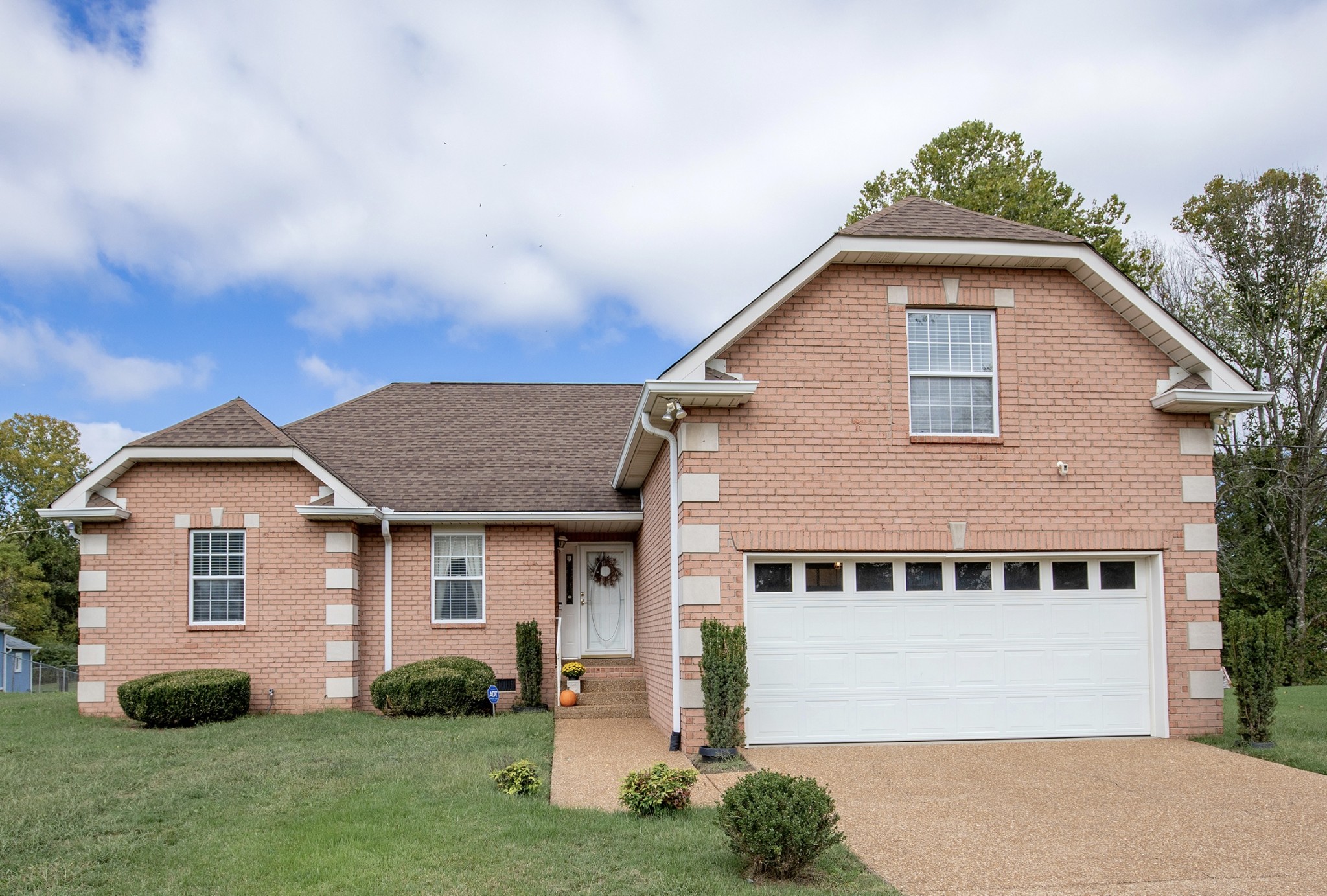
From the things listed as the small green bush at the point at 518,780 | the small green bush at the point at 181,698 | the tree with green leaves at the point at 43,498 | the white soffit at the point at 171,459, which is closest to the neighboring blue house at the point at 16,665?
the tree with green leaves at the point at 43,498

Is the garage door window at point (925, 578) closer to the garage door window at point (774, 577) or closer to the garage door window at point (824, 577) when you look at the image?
the garage door window at point (824, 577)

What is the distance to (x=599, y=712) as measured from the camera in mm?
15625

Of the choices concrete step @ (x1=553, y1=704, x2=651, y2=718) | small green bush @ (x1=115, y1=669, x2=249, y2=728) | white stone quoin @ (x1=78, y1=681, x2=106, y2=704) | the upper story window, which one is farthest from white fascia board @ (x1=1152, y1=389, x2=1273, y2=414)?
white stone quoin @ (x1=78, y1=681, x2=106, y2=704)

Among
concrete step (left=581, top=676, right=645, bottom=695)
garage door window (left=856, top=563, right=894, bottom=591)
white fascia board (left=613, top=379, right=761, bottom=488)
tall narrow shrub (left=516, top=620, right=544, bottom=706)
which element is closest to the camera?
white fascia board (left=613, top=379, right=761, bottom=488)

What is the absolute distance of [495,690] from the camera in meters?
15.0

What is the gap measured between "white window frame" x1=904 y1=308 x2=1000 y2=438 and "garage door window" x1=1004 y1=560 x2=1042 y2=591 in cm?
157

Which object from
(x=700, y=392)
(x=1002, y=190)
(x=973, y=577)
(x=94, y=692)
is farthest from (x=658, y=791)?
(x=1002, y=190)

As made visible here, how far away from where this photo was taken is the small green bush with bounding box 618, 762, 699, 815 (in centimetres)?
820

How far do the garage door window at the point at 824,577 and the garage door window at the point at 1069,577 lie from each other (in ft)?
8.56

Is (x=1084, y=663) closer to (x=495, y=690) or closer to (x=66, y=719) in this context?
(x=495, y=690)

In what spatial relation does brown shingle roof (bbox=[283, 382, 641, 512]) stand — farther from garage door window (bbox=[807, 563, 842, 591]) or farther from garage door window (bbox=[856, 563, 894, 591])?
garage door window (bbox=[856, 563, 894, 591])

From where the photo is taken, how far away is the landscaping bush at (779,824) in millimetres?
6328

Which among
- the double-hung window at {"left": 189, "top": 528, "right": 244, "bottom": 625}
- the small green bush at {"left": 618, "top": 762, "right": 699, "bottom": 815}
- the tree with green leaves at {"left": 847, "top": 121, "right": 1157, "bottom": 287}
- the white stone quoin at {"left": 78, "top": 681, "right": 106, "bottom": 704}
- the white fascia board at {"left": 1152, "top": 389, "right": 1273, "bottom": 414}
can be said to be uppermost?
the tree with green leaves at {"left": 847, "top": 121, "right": 1157, "bottom": 287}

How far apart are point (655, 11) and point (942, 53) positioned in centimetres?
423
